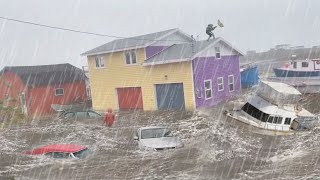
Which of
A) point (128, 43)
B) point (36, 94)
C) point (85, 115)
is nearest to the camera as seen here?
point (85, 115)

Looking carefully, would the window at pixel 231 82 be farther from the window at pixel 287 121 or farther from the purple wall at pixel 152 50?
the window at pixel 287 121

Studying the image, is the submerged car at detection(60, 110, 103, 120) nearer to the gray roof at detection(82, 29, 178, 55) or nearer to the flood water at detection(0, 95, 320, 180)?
the flood water at detection(0, 95, 320, 180)

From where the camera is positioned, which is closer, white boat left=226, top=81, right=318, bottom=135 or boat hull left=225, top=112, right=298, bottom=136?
boat hull left=225, top=112, right=298, bottom=136

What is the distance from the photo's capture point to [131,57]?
30.7 meters

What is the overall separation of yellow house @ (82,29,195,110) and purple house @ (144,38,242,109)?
15.2 inches

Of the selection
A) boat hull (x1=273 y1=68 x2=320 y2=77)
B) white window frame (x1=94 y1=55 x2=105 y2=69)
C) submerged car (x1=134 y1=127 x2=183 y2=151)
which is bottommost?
submerged car (x1=134 y1=127 x2=183 y2=151)

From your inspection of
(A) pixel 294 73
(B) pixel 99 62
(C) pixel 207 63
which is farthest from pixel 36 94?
(A) pixel 294 73

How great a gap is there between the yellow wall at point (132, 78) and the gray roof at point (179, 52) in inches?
20.4

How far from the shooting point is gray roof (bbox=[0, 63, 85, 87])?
3916 cm

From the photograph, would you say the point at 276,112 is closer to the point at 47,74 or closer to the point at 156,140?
the point at 156,140

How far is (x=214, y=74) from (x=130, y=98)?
6902 millimetres

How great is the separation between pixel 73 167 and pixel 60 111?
23.5 m

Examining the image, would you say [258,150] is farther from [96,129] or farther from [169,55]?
[169,55]

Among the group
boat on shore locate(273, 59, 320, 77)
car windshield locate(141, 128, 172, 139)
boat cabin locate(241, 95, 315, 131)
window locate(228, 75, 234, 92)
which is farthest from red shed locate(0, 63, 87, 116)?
boat cabin locate(241, 95, 315, 131)
